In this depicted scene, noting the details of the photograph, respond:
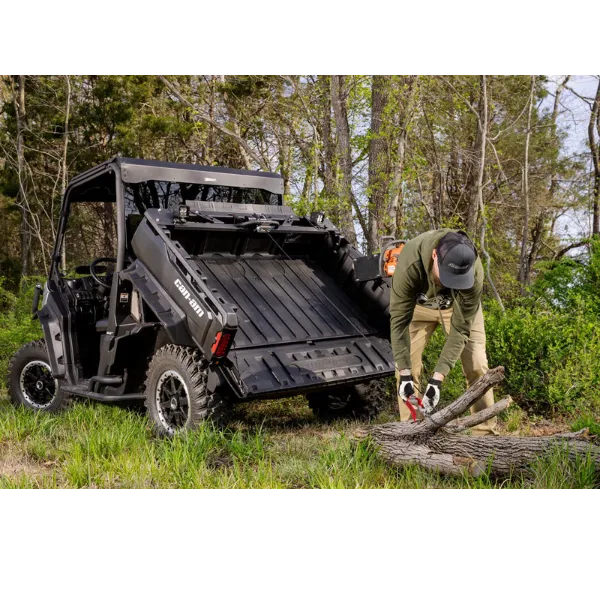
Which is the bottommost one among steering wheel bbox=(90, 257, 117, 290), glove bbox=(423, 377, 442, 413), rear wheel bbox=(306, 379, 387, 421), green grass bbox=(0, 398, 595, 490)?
green grass bbox=(0, 398, 595, 490)

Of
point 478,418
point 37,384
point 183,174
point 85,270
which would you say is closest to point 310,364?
point 478,418

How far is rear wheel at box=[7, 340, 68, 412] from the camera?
5363 mm

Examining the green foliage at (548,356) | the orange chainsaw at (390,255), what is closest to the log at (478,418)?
the green foliage at (548,356)

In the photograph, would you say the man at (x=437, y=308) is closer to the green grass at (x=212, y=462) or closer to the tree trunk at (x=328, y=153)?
the green grass at (x=212, y=462)

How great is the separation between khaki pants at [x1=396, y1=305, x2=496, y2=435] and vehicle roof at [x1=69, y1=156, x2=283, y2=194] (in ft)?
5.98

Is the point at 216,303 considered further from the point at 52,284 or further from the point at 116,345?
the point at 52,284

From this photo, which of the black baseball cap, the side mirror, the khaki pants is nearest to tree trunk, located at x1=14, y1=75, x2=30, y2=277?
the side mirror

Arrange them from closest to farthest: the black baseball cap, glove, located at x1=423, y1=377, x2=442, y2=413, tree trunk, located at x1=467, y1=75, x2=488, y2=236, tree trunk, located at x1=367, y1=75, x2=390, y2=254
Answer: the black baseball cap, glove, located at x1=423, y1=377, x2=442, y2=413, tree trunk, located at x1=467, y1=75, x2=488, y2=236, tree trunk, located at x1=367, y1=75, x2=390, y2=254

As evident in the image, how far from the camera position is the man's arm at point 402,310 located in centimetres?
387

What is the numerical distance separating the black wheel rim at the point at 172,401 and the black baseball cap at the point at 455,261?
1.76 meters

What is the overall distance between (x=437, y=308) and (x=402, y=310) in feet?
1.11

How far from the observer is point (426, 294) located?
3941mm

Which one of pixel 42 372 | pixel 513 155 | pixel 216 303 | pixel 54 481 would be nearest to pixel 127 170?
pixel 216 303

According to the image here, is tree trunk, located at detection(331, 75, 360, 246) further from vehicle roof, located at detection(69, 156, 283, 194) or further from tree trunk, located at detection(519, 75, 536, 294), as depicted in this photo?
tree trunk, located at detection(519, 75, 536, 294)
